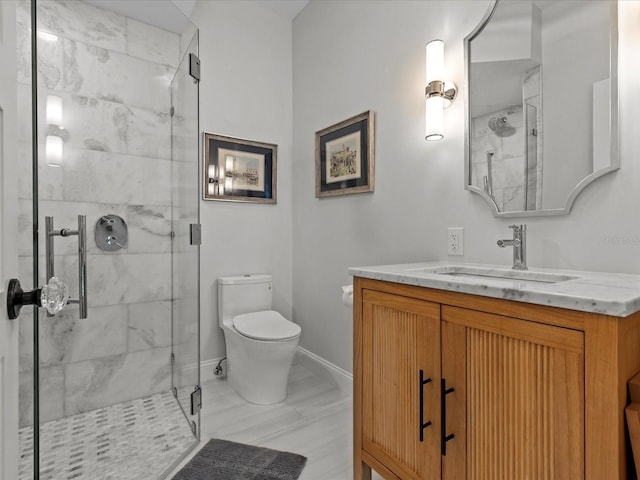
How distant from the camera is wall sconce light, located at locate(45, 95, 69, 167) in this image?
5.16 feet

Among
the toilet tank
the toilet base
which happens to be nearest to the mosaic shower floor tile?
the toilet base

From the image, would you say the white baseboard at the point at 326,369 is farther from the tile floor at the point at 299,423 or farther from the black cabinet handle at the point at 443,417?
the black cabinet handle at the point at 443,417

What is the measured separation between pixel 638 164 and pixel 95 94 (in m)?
2.22

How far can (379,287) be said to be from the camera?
4.28 feet

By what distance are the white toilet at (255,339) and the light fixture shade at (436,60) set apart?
1476mm

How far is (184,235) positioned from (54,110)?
801 mm

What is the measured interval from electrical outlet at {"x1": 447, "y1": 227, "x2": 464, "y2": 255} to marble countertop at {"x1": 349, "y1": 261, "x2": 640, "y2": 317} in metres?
0.19

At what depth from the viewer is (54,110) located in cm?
160

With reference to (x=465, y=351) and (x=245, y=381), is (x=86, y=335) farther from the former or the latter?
(x=465, y=351)

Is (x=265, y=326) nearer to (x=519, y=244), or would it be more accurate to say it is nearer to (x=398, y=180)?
(x=398, y=180)

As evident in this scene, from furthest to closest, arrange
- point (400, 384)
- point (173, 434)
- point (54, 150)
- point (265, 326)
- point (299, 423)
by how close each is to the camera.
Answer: point (265, 326)
point (299, 423)
point (173, 434)
point (54, 150)
point (400, 384)

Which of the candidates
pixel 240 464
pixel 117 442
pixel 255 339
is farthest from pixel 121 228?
pixel 240 464

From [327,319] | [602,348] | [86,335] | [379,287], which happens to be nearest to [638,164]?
[602,348]

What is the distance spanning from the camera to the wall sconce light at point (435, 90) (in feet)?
5.28
